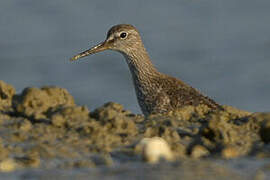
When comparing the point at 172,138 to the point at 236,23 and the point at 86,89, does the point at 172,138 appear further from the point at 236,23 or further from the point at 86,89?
the point at 236,23

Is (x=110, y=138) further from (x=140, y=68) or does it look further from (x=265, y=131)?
(x=140, y=68)

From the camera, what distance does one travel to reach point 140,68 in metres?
10.2

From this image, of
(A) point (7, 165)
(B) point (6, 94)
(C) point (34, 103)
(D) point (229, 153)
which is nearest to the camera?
(A) point (7, 165)

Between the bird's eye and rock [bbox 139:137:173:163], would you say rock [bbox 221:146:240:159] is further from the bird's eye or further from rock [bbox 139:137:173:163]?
the bird's eye

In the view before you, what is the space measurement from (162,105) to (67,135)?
3169 mm

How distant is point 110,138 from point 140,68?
4.33 metres

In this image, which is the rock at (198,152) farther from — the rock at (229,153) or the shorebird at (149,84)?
the shorebird at (149,84)

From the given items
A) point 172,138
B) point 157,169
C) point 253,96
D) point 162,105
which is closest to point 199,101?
point 162,105

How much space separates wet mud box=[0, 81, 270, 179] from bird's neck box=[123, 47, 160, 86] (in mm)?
2901

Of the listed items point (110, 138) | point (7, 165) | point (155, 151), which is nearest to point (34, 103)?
point (110, 138)

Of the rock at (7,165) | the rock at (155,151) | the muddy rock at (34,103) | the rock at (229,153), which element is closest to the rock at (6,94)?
the muddy rock at (34,103)

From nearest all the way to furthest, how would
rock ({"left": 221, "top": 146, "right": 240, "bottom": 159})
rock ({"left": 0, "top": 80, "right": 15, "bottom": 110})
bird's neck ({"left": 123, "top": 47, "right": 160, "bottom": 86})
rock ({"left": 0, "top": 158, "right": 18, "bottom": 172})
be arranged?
1. rock ({"left": 0, "top": 158, "right": 18, "bottom": 172})
2. rock ({"left": 221, "top": 146, "right": 240, "bottom": 159})
3. rock ({"left": 0, "top": 80, "right": 15, "bottom": 110})
4. bird's neck ({"left": 123, "top": 47, "right": 160, "bottom": 86})

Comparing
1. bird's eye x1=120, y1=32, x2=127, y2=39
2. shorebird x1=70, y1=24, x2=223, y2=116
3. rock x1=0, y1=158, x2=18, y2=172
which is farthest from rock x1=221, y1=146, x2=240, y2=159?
bird's eye x1=120, y1=32, x2=127, y2=39

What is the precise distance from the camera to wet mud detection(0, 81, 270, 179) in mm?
5289
